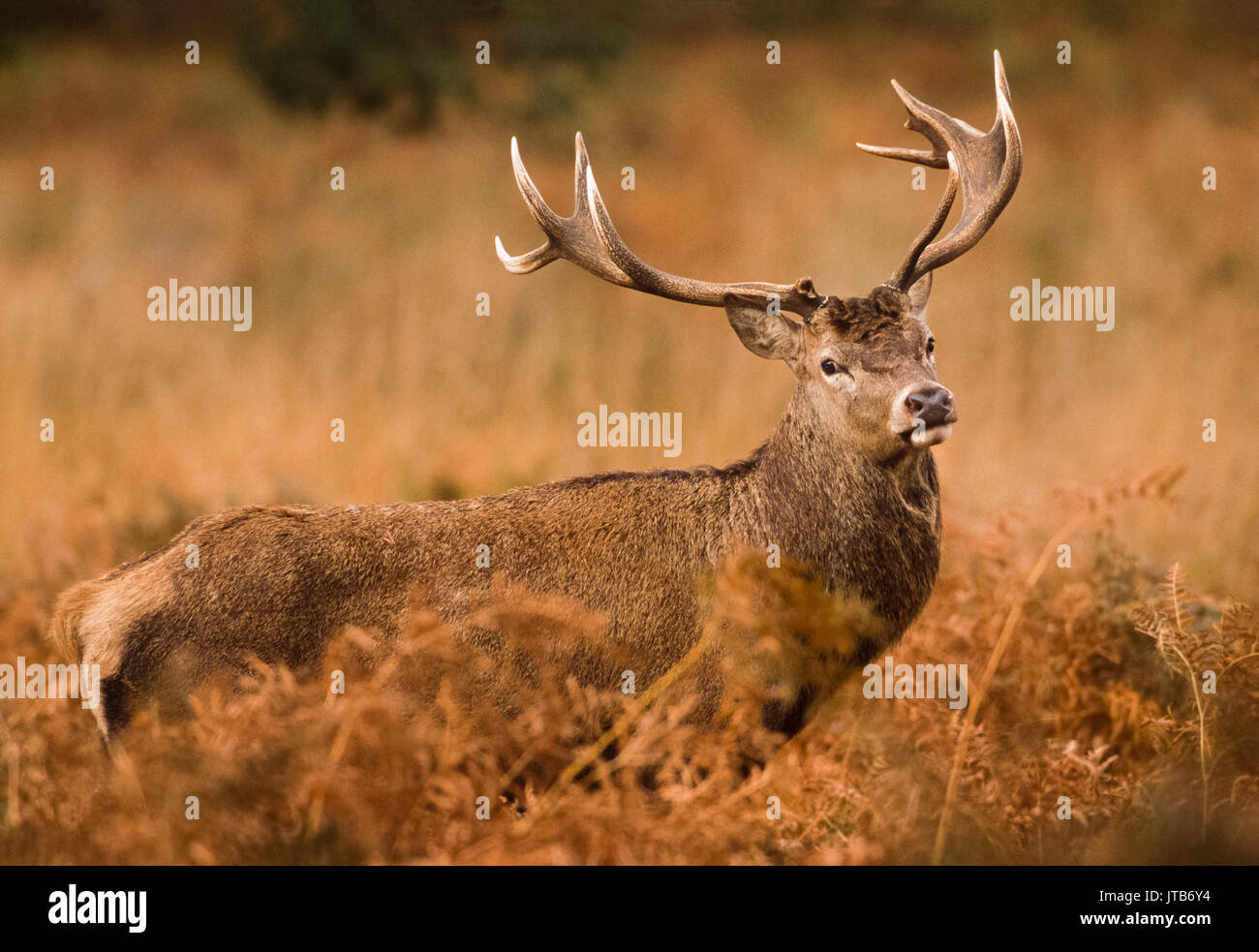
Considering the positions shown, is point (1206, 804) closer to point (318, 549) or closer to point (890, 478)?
point (890, 478)

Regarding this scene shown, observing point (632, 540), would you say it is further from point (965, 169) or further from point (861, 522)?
point (965, 169)

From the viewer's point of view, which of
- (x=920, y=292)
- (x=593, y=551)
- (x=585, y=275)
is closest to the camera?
(x=593, y=551)

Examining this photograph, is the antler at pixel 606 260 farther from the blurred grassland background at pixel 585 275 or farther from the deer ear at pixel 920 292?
the blurred grassland background at pixel 585 275

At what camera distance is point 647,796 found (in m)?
5.32

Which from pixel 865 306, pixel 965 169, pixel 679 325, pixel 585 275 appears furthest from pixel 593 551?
pixel 585 275

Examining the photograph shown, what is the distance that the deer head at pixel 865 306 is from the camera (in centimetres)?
577

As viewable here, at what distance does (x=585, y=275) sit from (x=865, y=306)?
8.86 meters

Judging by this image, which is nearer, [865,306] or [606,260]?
[865,306]

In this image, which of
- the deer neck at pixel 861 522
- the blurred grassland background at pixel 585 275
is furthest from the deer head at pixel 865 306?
the blurred grassland background at pixel 585 275

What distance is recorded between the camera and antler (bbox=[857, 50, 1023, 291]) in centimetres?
639

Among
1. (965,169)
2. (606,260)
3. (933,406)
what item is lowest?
(933,406)

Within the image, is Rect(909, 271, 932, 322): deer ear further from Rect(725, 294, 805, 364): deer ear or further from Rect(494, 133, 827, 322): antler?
Rect(725, 294, 805, 364): deer ear

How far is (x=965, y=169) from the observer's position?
6875 millimetres

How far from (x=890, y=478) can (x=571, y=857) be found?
2382 mm
